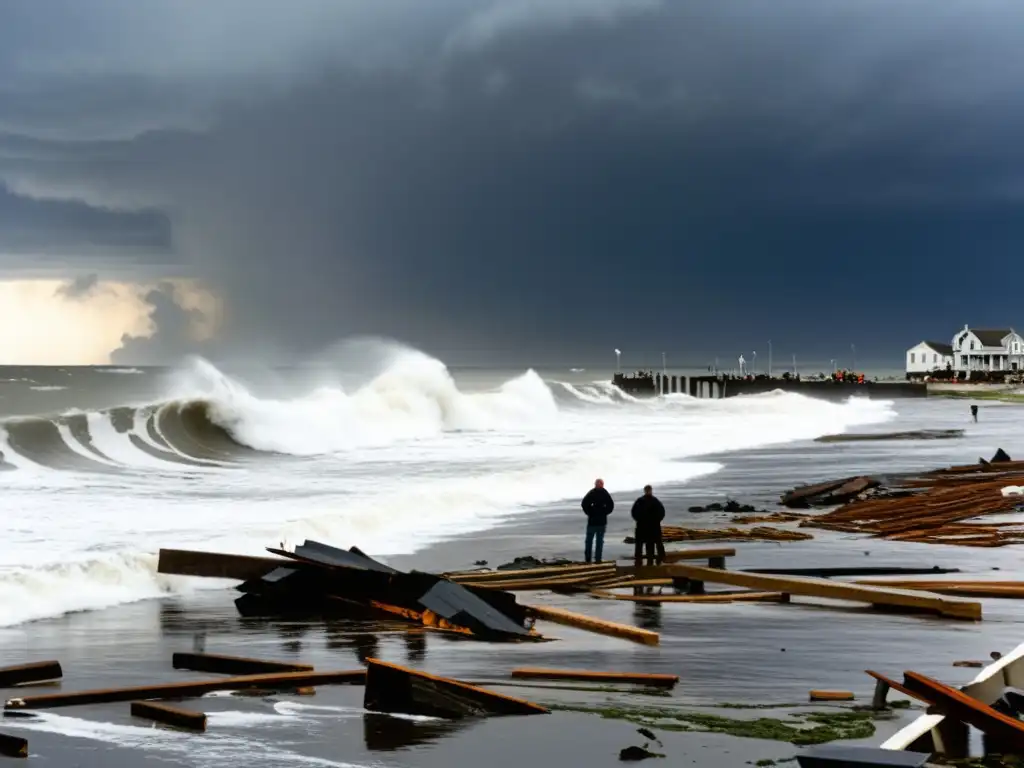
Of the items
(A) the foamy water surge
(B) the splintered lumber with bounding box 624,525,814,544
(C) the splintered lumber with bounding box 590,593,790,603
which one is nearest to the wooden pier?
(A) the foamy water surge

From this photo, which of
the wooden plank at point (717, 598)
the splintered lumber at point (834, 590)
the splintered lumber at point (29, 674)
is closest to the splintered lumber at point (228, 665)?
the splintered lumber at point (29, 674)

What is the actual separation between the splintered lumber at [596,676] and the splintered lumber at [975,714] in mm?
3123

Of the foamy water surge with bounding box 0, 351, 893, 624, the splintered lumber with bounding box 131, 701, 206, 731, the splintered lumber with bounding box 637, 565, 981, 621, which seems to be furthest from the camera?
the foamy water surge with bounding box 0, 351, 893, 624

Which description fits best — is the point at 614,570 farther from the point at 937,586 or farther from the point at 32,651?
the point at 32,651

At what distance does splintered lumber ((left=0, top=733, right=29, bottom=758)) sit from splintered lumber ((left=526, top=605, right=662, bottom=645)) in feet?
20.4

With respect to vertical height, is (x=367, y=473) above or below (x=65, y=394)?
below

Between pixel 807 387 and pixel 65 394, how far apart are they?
294 feet

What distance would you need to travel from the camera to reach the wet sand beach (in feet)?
29.5

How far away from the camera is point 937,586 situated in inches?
651

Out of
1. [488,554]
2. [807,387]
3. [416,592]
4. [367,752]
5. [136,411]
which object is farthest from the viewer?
[807,387]

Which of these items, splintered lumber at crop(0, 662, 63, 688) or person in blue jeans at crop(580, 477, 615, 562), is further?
person in blue jeans at crop(580, 477, 615, 562)

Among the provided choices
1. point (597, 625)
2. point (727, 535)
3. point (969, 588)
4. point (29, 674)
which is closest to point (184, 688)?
point (29, 674)

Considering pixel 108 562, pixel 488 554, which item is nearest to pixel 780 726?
pixel 108 562

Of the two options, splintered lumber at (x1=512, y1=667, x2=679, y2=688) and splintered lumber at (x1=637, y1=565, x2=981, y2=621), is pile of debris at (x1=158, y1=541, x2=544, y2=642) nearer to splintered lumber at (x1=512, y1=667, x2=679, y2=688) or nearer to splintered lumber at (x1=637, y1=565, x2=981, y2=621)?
splintered lumber at (x1=512, y1=667, x2=679, y2=688)
